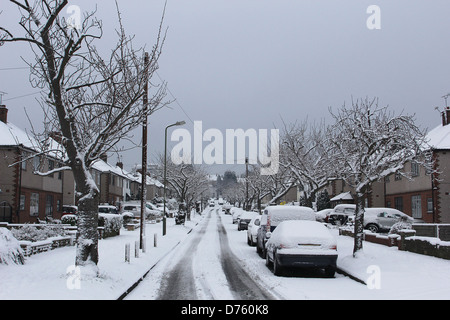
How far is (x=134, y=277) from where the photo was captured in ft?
40.1

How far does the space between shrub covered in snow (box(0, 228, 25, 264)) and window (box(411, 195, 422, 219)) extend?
31511mm

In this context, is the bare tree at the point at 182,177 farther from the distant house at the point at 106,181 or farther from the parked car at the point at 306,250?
the parked car at the point at 306,250

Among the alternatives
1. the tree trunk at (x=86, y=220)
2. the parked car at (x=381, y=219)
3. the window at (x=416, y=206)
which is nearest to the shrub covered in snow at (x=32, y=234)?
the tree trunk at (x=86, y=220)

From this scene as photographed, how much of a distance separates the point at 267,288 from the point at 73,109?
6.37m

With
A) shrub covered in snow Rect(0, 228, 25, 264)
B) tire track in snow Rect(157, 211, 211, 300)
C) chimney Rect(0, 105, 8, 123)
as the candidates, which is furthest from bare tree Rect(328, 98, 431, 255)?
chimney Rect(0, 105, 8, 123)

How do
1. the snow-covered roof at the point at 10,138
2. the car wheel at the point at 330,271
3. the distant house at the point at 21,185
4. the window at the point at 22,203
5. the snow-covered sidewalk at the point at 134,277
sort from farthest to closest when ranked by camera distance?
the window at the point at 22,203 < the snow-covered roof at the point at 10,138 < the distant house at the point at 21,185 < the car wheel at the point at 330,271 < the snow-covered sidewalk at the point at 134,277

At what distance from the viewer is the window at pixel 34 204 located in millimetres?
35062

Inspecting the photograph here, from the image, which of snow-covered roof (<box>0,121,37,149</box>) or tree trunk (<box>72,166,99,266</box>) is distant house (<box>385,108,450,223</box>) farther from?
snow-covered roof (<box>0,121,37,149</box>)

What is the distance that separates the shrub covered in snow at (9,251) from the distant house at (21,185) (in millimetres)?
15279

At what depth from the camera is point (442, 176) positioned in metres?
32.8

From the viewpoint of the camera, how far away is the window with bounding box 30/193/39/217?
35.1 metres

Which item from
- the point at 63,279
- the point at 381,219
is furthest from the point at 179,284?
the point at 381,219
